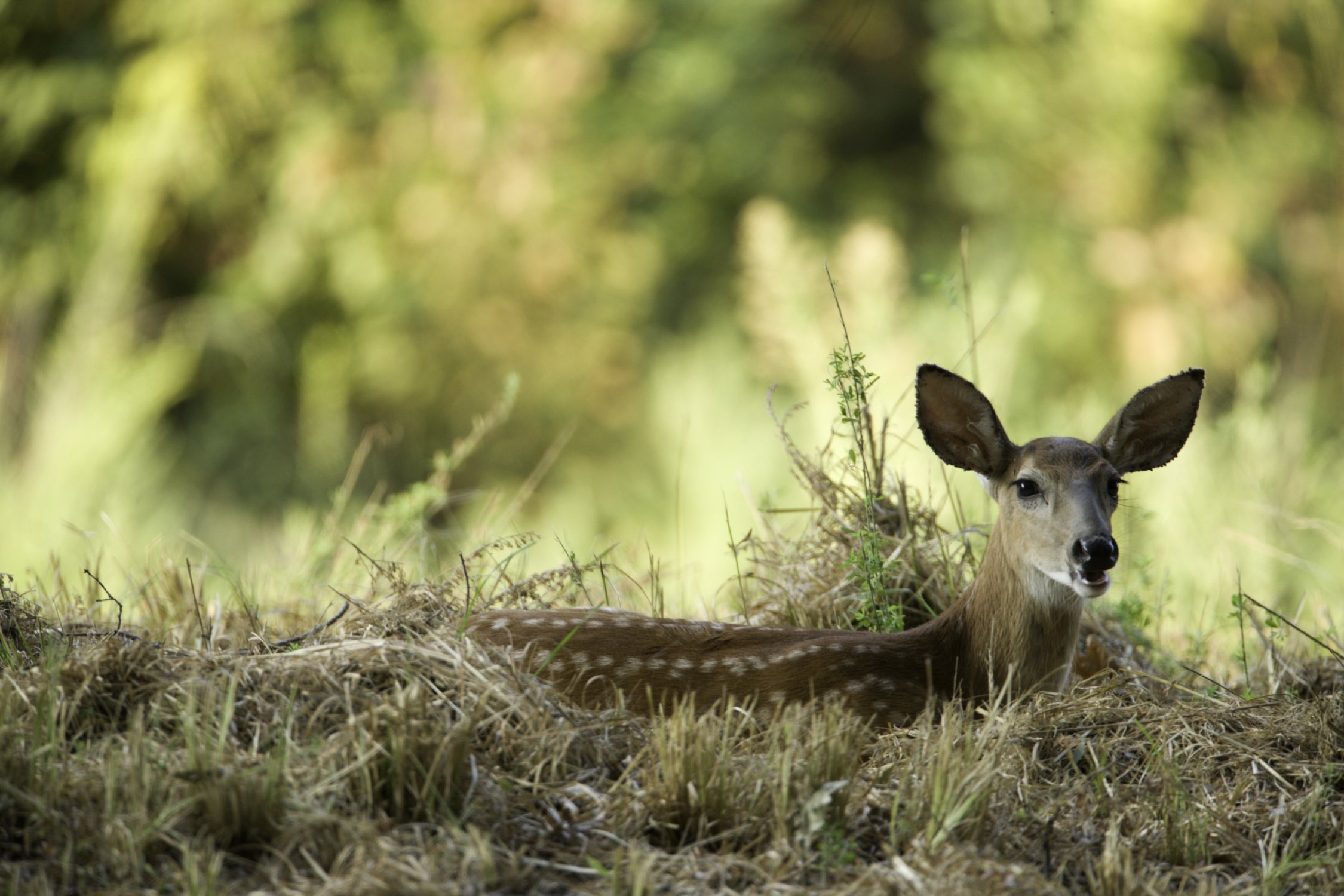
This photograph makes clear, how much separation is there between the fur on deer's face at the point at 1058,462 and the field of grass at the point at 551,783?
0.94ft

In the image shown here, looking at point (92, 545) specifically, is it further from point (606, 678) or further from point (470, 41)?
point (470, 41)

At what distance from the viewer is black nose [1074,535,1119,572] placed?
3.01 metres

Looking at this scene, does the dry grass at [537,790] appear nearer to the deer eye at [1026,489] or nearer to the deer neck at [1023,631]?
the deer neck at [1023,631]

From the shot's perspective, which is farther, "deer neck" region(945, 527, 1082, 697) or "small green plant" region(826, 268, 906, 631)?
"small green plant" region(826, 268, 906, 631)

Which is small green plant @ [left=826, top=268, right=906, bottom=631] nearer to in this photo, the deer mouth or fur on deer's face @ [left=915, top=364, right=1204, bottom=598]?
fur on deer's face @ [left=915, top=364, right=1204, bottom=598]

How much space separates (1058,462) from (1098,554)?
1.03ft

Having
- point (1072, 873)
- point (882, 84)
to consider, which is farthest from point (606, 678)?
point (882, 84)

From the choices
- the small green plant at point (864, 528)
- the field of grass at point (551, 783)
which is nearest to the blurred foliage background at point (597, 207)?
the small green plant at point (864, 528)

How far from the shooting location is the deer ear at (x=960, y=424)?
3.31 metres

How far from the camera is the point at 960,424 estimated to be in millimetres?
3400

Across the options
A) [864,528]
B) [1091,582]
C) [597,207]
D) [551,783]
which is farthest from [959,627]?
[597,207]

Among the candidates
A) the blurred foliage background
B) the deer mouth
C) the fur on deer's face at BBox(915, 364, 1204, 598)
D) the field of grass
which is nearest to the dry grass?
the field of grass

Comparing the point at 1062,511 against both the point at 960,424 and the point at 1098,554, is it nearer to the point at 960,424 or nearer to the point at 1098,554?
the point at 1098,554

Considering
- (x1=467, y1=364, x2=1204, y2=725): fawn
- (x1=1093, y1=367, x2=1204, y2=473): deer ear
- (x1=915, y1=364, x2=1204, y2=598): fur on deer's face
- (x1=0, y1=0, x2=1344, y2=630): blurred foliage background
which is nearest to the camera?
(x1=467, y1=364, x2=1204, y2=725): fawn
